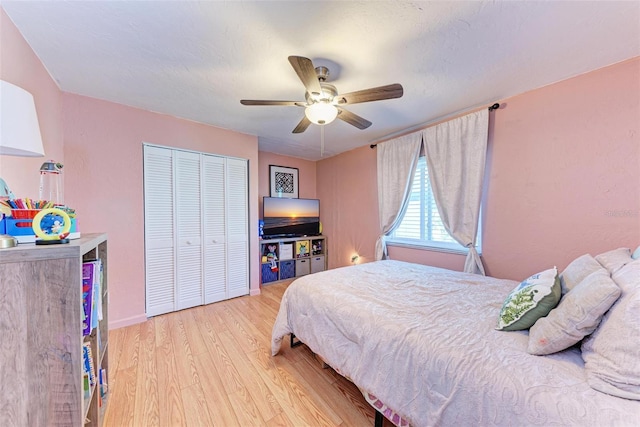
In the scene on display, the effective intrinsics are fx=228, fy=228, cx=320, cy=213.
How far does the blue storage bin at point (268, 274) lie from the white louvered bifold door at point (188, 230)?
1.05 meters

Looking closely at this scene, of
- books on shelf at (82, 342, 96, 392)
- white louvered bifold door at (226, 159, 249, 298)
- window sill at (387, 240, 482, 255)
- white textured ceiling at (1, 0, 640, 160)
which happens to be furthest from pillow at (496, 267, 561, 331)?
white louvered bifold door at (226, 159, 249, 298)

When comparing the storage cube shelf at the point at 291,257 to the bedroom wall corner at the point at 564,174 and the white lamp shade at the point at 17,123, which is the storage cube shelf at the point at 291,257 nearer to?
the bedroom wall corner at the point at 564,174

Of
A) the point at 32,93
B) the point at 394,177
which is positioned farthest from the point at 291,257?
the point at 32,93

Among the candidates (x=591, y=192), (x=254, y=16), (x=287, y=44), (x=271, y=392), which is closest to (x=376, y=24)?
(x=287, y=44)

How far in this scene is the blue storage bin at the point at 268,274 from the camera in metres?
3.82

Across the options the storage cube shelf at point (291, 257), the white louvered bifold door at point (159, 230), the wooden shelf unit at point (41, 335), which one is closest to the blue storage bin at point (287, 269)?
the storage cube shelf at point (291, 257)

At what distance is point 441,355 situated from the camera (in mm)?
1022

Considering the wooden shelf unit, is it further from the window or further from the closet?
the window

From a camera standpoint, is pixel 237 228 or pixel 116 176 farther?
pixel 237 228

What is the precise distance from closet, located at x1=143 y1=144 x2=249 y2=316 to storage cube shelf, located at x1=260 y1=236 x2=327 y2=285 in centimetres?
55

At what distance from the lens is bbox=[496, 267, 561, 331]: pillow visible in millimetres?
1109

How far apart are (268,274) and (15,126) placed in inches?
131

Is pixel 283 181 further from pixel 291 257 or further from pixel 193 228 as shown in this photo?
pixel 193 228

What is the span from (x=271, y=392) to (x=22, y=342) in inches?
51.5
